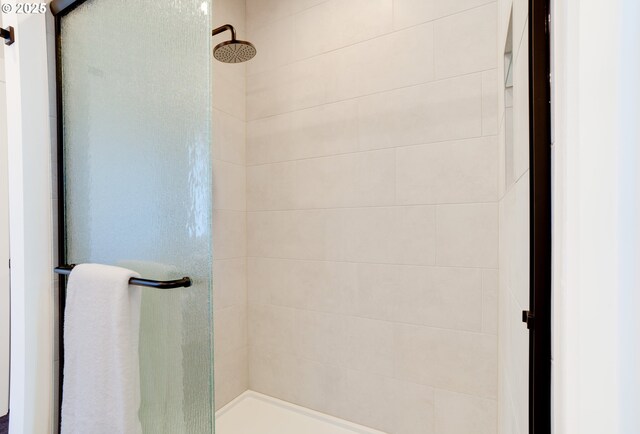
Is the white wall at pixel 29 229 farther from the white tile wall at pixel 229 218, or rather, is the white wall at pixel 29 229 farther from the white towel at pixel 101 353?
the white tile wall at pixel 229 218

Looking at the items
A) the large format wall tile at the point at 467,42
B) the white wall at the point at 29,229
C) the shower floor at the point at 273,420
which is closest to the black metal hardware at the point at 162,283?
the white wall at the point at 29,229

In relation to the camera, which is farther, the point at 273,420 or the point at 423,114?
the point at 273,420

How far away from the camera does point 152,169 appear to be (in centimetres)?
91

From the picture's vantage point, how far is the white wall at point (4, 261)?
5.37ft

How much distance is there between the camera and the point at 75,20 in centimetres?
110

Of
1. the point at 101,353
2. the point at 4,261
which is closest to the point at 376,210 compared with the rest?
the point at 101,353

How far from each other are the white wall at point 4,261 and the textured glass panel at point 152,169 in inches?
33.7

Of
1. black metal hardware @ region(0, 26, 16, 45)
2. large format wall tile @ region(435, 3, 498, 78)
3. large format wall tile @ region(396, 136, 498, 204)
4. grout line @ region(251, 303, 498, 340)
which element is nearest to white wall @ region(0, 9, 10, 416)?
black metal hardware @ region(0, 26, 16, 45)

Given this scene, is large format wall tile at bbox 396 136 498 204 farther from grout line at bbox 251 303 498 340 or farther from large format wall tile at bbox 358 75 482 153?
grout line at bbox 251 303 498 340

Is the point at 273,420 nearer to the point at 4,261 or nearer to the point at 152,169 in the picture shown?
the point at 152,169

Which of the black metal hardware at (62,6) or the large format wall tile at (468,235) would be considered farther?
the large format wall tile at (468,235)
